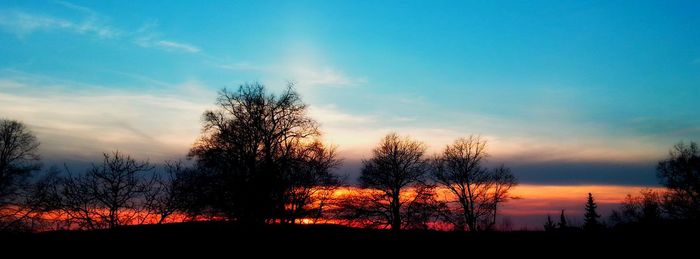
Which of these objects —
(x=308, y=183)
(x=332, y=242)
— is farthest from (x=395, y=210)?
(x=332, y=242)

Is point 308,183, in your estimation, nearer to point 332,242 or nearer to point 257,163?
point 257,163

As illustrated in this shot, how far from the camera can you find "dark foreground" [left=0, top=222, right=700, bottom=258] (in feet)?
32.9

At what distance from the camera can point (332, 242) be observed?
1126cm

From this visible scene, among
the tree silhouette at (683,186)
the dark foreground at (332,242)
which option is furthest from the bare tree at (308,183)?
the tree silhouette at (683,186)

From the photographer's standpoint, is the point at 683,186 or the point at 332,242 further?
the point at 683,186

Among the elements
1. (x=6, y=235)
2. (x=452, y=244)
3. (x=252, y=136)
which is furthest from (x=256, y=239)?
(x=252, y=136)

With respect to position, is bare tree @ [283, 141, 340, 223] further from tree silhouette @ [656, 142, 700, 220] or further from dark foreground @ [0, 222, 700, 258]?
tree silhouette @ [656, 142, 700, 220]

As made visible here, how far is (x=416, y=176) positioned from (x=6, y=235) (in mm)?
27690

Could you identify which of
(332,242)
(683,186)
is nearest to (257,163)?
(332,242)

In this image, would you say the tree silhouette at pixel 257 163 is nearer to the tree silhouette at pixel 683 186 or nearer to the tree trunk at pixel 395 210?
the tree trunk at pixel 395 210

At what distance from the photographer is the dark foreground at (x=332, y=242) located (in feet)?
32.9

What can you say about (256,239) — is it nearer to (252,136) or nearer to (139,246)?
(139,246)

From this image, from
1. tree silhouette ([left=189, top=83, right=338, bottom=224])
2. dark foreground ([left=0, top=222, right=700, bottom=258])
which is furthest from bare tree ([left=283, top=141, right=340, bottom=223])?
dark foreground ([left=0, top=222, right=700, bottom=258])

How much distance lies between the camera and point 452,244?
36.3 feet
